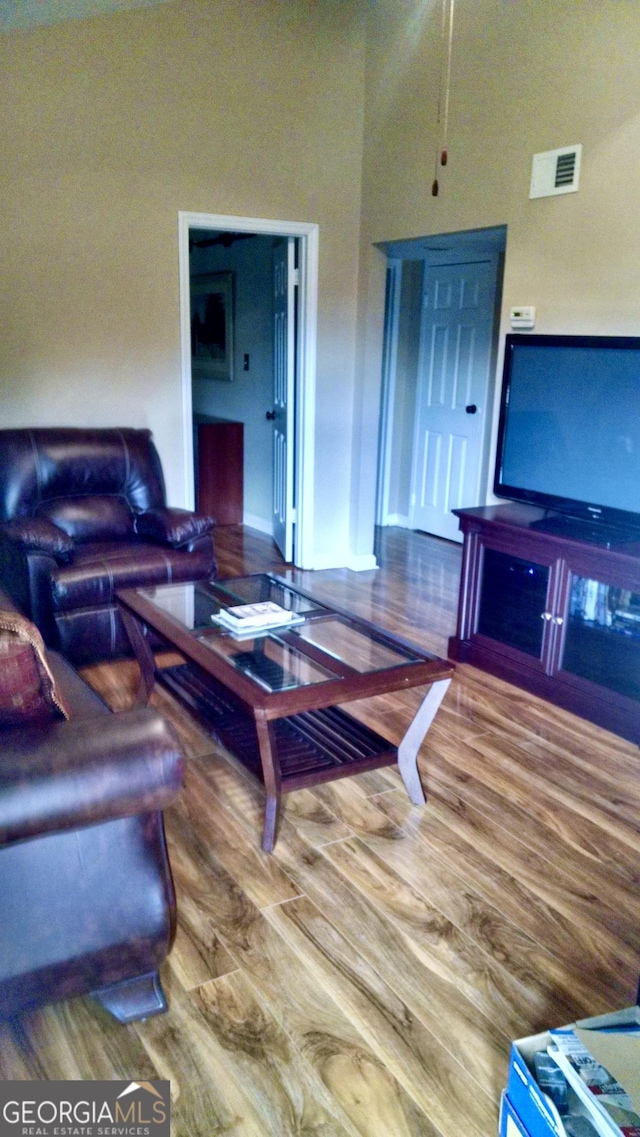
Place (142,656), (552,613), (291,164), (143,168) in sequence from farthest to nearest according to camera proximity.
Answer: (291,164) → (143,168) → (552,613) → (142,656)

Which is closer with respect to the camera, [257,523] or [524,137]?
[524,137]

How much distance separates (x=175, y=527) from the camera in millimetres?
3748

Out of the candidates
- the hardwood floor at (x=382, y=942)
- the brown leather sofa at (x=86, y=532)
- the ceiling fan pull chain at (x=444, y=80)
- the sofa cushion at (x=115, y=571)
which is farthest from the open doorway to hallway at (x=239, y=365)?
the hardwood floor at (x=382, y=942)

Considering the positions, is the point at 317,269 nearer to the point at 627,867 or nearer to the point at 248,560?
the point at 248,560

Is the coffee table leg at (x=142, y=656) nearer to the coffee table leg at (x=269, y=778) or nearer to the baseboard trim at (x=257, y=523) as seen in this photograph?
the coffee table leg at (x=269, y=778)

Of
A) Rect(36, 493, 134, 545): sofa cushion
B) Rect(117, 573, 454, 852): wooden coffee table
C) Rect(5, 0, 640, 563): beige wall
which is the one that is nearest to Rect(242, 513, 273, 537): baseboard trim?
Rect(5, 0, 640, 563): beige wall

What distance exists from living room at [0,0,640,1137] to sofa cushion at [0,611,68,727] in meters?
0.69

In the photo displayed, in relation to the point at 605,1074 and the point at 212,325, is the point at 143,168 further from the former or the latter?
the point at 605,1074

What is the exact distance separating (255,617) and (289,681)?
1.51 ft

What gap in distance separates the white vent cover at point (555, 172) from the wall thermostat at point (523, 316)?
47 centimetres

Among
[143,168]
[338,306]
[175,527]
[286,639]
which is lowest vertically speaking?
[286,639]

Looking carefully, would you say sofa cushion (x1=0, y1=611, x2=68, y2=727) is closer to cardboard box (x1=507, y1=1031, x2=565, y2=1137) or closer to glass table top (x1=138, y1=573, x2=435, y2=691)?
glass table top (x1=138, y1=573, x2=435, y2=691)

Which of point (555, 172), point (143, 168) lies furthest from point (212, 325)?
point (555, 172)

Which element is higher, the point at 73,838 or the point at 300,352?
the point at 300,352
